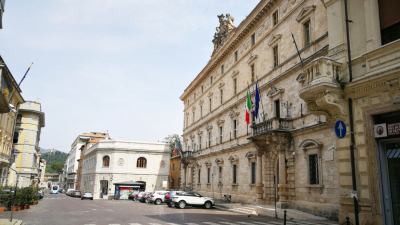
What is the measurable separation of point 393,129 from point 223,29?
1297 inches

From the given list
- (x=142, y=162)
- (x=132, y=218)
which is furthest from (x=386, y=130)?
(x=142, y=162)

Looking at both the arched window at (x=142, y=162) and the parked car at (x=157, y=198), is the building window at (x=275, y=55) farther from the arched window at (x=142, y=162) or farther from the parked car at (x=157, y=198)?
the arched window at (x=142, y=162)

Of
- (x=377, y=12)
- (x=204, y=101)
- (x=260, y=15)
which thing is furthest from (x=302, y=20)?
(x=204, y=101)

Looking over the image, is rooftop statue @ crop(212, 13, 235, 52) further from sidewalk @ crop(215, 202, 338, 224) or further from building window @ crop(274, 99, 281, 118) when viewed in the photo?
sidewalk @ crop(215, 202, 338, 224)

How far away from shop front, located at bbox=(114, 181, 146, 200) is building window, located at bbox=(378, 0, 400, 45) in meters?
49.4

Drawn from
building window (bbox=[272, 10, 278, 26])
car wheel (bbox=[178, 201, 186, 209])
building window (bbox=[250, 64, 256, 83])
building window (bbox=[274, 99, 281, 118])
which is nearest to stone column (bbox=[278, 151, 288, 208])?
building window (bbox=[274, 99, 281, 118])

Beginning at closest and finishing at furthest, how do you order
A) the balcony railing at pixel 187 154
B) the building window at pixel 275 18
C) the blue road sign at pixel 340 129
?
1. the blue road sign at pixel 340 129
2. the building window at pixel 275 18
3. the balcony railing at pixel 187 154

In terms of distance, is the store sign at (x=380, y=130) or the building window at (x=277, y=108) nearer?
the store sign at (x=380, y=130)

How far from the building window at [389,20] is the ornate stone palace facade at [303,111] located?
4 centimetres

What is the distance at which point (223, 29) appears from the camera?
42.1 meters

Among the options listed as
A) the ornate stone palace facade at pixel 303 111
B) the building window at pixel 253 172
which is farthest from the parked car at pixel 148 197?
the building window at pixel 253 172

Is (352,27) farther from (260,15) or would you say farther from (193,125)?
(193,125)

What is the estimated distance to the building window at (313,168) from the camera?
70.4ft

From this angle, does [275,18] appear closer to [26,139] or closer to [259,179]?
[259,179]
